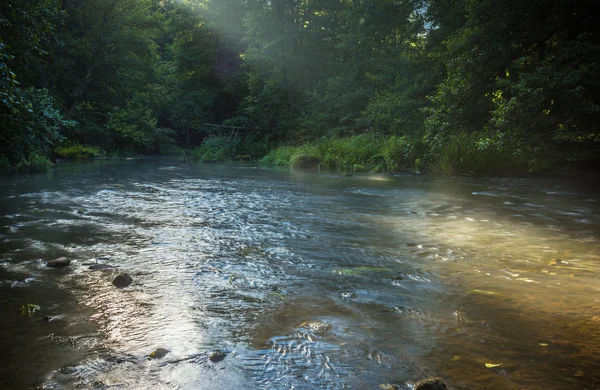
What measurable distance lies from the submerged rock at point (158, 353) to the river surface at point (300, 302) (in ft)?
0.07

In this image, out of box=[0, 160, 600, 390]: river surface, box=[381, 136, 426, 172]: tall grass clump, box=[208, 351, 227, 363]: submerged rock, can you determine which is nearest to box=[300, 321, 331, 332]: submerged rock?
box=[0, 160, 600, 390]: river surface

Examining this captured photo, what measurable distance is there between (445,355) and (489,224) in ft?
13.5

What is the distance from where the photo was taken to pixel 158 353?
2000 mm

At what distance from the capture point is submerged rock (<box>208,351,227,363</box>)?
6.48 ft

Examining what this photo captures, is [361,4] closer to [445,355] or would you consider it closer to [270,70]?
[270,70]

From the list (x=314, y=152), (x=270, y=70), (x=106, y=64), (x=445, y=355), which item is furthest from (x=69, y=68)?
(x=445, y=355)

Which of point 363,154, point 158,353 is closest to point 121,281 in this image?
point 158,353

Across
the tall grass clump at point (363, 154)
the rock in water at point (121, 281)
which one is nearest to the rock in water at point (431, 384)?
the rock in water at point (121, 281)

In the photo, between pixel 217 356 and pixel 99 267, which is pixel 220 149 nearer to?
pixel 99 267

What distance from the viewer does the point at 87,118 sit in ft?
85.9

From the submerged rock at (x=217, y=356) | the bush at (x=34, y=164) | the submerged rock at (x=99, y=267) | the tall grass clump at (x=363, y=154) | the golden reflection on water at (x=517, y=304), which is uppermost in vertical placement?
the tall grass clump at (x=363, y=154)

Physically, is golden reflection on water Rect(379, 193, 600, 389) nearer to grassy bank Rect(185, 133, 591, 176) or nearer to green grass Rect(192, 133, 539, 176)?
grassy bank Rect(185, 133, 591, 176)

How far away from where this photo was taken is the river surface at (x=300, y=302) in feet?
6.15

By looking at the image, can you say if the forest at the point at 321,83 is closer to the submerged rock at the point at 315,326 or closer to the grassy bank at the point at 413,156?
the grassy bank at the point at 413,156
